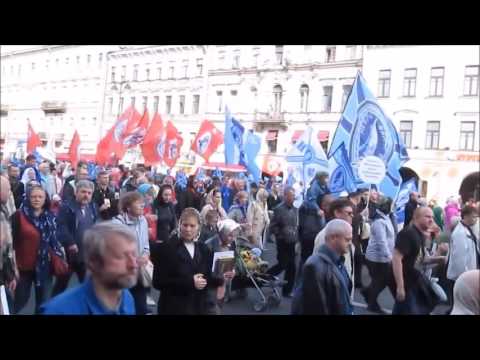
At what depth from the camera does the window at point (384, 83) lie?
77.3 ft

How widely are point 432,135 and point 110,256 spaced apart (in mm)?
21727

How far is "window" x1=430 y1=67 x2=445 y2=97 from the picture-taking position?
73.9 feet

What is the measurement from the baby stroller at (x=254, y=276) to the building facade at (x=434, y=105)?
52.3ft

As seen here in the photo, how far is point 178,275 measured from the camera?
4156 mm

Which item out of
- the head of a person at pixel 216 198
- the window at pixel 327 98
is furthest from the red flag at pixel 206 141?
the window at pixel 327 98

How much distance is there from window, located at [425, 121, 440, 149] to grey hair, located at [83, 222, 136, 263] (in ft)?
70.2

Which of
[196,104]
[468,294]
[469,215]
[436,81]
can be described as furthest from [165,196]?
[436,81]

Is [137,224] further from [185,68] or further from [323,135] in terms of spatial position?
[323,135]

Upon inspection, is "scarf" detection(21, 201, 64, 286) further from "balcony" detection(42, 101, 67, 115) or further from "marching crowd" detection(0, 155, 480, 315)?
"balcony" detection(42, 101, 67, 115)

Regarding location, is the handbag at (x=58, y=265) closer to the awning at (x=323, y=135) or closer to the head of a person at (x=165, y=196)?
the head of a person at (x=165, y=196)
